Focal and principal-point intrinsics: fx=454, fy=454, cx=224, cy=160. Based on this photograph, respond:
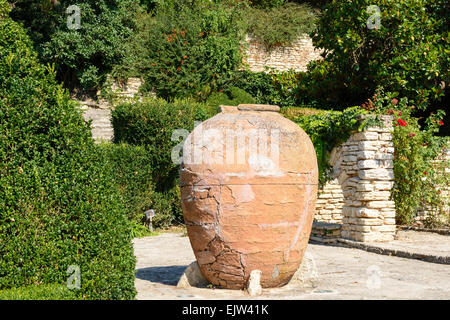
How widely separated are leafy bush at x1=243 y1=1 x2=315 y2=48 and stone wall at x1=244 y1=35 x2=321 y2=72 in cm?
26

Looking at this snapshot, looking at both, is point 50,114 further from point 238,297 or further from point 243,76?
point 243,76

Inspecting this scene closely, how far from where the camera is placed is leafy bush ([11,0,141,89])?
48.5ft

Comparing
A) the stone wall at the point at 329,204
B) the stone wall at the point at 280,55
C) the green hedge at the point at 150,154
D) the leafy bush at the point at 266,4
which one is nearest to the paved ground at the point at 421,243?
the stone wall at the point at 329,204

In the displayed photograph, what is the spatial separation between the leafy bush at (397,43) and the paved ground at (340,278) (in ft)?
19.4

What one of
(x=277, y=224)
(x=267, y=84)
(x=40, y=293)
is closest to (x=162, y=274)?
(x=277, y=224)

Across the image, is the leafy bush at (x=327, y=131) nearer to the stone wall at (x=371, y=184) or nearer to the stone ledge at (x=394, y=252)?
the stone wall at (x=371, y=184)

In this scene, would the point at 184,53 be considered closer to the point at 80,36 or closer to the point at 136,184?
the point at 80,36

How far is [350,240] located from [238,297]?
5068 mm

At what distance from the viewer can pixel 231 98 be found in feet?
51.8

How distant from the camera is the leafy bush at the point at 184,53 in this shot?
15500 mm

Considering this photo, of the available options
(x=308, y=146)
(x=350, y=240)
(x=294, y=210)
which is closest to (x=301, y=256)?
(x=294, y=210)

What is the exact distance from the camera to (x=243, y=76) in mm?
17219

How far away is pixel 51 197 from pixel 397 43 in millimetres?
11045

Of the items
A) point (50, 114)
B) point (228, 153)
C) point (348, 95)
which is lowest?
point (228, 153)
